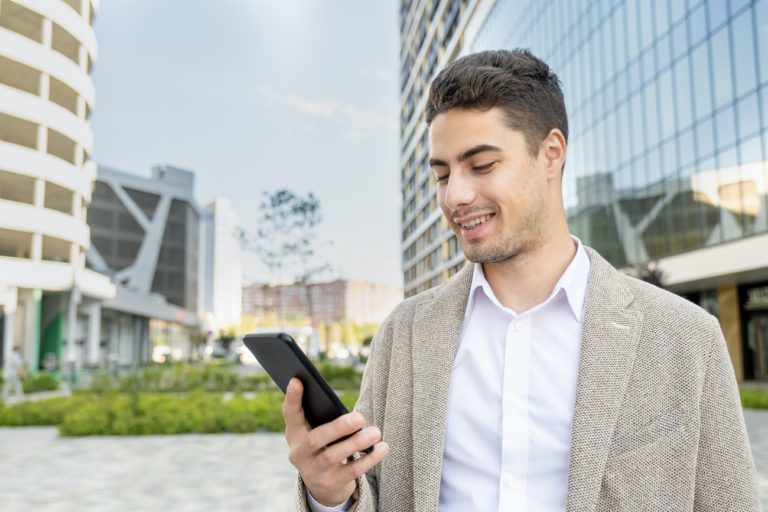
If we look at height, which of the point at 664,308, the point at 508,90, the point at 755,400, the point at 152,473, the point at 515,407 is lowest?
the point at 152,473

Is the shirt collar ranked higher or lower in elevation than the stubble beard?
lower

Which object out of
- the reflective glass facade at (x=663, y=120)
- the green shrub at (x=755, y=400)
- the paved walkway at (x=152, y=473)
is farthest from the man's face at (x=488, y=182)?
the reflective glass facade at (x=663, y=120)

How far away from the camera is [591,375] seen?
5.93ft

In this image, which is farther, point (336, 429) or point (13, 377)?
point (13, 377)

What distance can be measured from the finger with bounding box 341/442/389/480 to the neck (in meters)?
0.63

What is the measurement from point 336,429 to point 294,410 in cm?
14

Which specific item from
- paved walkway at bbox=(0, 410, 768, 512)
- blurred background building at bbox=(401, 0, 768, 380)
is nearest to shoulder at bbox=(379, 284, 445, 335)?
paved walkway at bbox=(0, 410, 768, 512)

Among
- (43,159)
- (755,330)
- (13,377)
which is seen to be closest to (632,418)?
(13,377)

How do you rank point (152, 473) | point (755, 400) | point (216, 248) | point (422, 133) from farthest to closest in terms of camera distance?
point (216, 248)
point (422, 133)
point (755, 400)
point (152, 473)

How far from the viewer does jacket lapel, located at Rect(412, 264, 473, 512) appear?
187 centimetres

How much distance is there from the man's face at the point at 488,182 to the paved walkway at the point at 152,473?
647 centimetres

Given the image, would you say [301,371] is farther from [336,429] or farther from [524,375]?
[524,375]

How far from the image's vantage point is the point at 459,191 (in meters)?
1.90

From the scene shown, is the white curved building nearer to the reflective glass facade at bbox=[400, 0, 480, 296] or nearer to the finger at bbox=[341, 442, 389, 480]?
the reflective glass facade at bbox=[400, 0, 480, 296]
